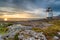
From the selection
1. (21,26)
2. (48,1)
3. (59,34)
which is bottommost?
(59,34)

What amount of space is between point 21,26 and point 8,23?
0.25 metres

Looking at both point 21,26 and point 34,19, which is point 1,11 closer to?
point 21,26

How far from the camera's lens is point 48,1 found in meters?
2.92

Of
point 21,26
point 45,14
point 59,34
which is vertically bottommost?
point 59,34

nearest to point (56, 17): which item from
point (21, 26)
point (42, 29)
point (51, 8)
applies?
point (51, 8)

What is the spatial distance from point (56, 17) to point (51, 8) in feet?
0.67

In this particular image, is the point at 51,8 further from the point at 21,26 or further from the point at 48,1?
the point at 21,26

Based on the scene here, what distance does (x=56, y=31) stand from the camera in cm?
276

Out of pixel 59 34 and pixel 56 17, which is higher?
pixel 56 17

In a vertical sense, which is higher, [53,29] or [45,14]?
[45,14]

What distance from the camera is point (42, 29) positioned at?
9.05ft

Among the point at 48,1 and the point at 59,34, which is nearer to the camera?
the point at 59,34

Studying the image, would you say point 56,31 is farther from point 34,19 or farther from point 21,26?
point 21,26

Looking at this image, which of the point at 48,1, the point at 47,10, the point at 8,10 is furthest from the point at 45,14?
the point at 8,10
